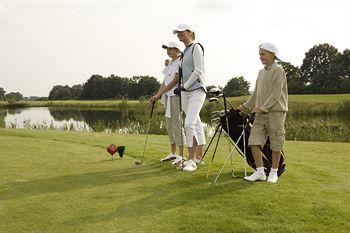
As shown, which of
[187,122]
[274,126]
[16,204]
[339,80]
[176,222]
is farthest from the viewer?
[339,80]

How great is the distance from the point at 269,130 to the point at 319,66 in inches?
3061

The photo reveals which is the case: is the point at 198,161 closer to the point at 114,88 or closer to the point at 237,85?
the point at 237,85

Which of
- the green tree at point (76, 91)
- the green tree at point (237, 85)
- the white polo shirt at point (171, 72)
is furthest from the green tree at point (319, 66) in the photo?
the white polo shirt at point (171, 72)

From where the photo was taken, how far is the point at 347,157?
329 inches

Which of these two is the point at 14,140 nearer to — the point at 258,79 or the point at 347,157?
the point at 258,79

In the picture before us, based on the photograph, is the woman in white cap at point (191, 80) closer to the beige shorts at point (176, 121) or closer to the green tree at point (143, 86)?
the beige shorts at point (176, 121)

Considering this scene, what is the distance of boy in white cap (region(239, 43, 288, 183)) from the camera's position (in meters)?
5.62

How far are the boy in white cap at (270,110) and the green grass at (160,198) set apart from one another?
39 cm

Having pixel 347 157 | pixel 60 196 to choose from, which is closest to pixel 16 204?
pixel 60 196

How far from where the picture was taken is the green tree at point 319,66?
74625mm

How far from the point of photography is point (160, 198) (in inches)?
198

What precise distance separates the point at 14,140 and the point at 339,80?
7206 cm

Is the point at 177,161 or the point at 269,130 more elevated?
the point at 269,130

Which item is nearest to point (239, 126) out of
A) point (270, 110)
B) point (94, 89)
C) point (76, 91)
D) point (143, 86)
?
point (270, 110)
